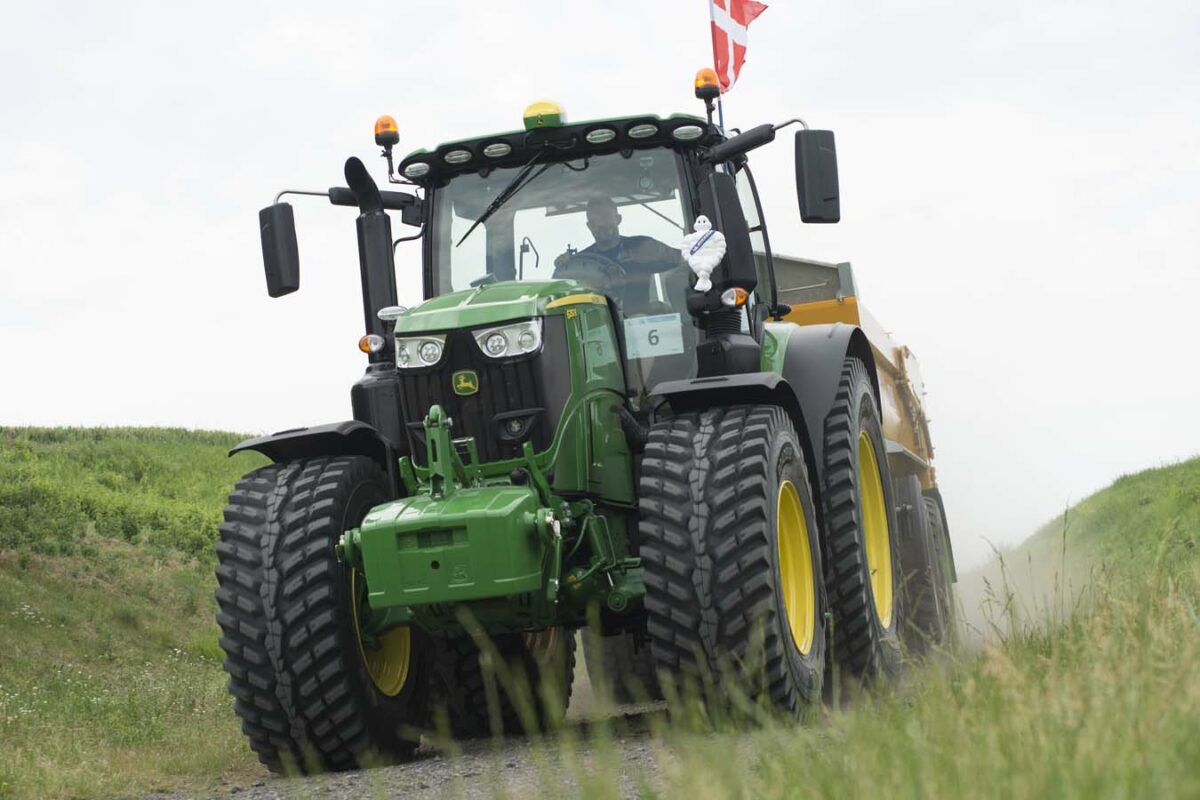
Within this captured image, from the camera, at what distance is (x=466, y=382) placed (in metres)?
6.89

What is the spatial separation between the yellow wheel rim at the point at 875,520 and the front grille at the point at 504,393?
2085 mm

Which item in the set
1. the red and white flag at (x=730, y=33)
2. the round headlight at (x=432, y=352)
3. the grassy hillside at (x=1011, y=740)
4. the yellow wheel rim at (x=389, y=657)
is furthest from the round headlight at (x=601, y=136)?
the red and white flag at (x=730, y=33)

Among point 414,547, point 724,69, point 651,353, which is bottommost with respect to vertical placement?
point 414,547

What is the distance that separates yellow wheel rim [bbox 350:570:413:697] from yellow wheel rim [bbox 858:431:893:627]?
8.02 feet

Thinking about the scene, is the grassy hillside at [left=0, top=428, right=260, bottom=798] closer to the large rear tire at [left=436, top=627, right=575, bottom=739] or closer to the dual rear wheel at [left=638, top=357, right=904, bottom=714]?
the large rear tire at [left=436, top=627, right=575, bottom=739]

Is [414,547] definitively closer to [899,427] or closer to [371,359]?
[371,359]

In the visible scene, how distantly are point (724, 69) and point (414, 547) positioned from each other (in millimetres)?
9738

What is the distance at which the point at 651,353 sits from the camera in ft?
24.4

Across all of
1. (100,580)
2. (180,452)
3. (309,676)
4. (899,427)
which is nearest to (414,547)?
(309,676)

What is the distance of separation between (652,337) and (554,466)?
1.00m

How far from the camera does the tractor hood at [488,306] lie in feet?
22.6

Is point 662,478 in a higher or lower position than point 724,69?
lower

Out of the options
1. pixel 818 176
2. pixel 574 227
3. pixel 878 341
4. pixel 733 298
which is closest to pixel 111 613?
pixel 878 341

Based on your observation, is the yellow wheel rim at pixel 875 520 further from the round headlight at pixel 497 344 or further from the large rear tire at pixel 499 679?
the round headlight at pixel 497 344
